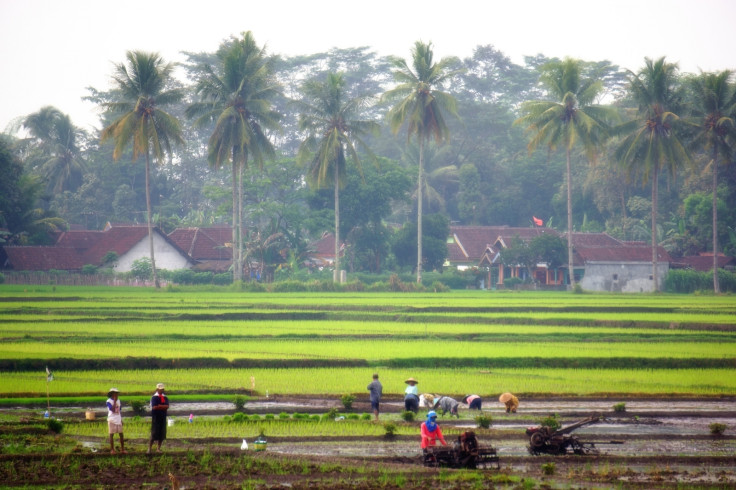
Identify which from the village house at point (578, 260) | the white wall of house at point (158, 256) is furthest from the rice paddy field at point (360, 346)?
the village house at point (578, 260)

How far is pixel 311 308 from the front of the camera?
38.5m

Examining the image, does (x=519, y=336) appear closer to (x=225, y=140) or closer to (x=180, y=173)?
(x=225, y=140)

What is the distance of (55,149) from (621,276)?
49365 millimetres

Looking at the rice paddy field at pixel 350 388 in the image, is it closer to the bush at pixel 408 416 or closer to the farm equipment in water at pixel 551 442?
the bush at pixel 408 416

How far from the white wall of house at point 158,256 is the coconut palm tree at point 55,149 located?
21.0 meters

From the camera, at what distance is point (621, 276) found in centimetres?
5972

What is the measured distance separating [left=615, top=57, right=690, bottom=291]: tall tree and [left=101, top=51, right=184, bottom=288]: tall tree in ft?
92.8

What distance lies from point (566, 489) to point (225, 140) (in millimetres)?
45356

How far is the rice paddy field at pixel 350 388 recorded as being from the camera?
490 inches

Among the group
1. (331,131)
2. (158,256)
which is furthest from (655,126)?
(158,256)

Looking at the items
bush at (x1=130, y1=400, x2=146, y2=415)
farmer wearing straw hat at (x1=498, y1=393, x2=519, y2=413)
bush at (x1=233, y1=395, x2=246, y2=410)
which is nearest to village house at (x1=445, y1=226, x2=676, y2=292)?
farmer wearing straw hat at (x1=498, y1=393, x2=519, y2=413)

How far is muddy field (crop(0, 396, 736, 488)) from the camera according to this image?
11.9m

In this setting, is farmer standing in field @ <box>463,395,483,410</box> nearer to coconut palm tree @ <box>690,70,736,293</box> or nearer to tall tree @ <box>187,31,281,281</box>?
tall tree @ <box>187,31,281,281</box>

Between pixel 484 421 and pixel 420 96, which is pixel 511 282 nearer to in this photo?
pixel 420 96
